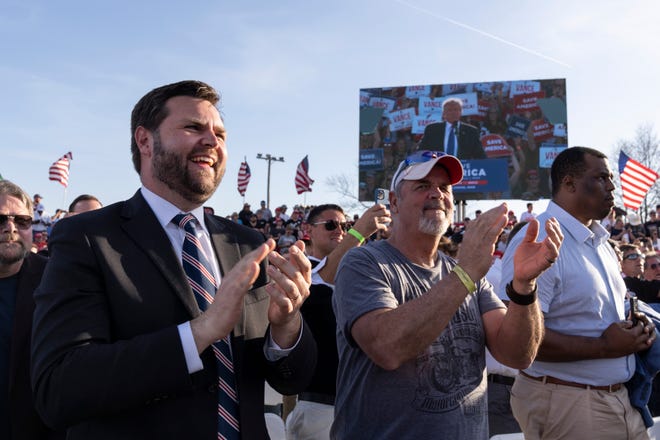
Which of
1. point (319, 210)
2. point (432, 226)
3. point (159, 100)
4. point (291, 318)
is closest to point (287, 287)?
point (291, 318)

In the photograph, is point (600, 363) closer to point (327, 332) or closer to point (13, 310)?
point (327, 332)

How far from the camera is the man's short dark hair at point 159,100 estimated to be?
6.42 feet

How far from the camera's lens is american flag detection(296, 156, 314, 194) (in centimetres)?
2891

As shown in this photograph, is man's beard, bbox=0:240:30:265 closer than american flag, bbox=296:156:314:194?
Yes

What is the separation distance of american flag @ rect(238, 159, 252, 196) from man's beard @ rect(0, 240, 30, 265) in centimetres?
2719

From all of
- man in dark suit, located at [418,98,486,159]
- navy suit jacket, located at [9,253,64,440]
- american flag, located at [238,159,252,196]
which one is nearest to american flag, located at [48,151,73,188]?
american flag, located at [238,159,252,196]

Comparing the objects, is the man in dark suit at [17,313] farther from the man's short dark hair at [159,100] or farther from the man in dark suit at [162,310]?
the man's short dark hair at [159,100]

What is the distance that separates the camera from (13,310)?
2.96 m

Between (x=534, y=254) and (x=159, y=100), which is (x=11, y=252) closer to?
(x=159, y=100)

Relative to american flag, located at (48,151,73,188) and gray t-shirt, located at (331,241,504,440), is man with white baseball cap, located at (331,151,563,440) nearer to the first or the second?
gray t-shirt, located at (331,241,504,440)

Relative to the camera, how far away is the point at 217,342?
1814mm

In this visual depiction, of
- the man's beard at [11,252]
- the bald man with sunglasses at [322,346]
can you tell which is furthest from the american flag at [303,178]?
the man's beard at [11,252]

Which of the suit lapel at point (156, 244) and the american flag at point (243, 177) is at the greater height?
the american flag at point (243, 177)

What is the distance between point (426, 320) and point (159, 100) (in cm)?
131
